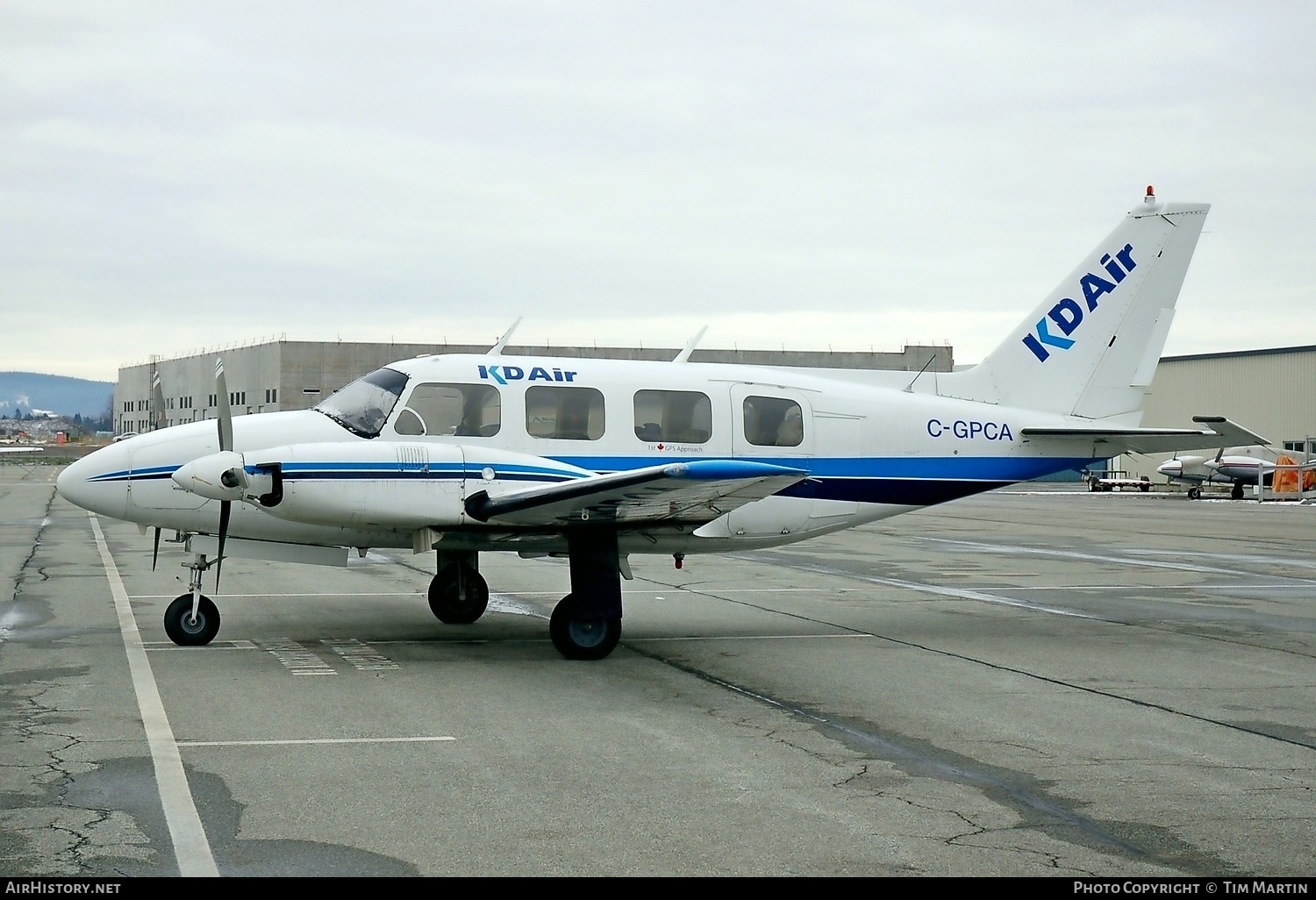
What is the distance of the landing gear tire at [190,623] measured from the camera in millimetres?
11625

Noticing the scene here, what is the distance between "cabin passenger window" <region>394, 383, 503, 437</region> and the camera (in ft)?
39.3

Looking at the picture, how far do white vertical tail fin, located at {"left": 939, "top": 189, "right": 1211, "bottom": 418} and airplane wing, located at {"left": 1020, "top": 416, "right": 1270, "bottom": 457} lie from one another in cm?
56

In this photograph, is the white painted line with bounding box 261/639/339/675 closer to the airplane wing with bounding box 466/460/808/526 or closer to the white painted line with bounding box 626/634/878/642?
the airplane wing with bounding box 466/460/808/526

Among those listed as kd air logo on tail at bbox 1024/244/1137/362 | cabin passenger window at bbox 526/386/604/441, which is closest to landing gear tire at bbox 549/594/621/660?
cabin passenger window at bbox 526/386/604/441

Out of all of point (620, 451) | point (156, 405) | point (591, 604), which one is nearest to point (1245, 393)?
point (156, 405)

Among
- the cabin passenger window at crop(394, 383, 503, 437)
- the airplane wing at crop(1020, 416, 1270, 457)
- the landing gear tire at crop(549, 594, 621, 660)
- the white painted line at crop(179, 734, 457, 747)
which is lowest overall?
the white painted line at crop(179, 734, 457, 747)

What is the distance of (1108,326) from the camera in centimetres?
1519

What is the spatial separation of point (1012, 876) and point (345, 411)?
27.4ft

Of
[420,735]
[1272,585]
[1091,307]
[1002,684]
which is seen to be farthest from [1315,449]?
[420,735]

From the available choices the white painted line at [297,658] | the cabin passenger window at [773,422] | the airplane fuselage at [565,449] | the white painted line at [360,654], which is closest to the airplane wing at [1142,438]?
the airplane fuselage at [565,449]

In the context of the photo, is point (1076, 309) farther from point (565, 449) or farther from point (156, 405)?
point (156, 405)

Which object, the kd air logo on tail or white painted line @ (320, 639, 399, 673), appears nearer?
white painted line @ (320, 639, 399, 673)

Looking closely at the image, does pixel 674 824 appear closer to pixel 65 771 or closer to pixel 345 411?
pixel 65 771

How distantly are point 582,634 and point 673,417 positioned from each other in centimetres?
267
